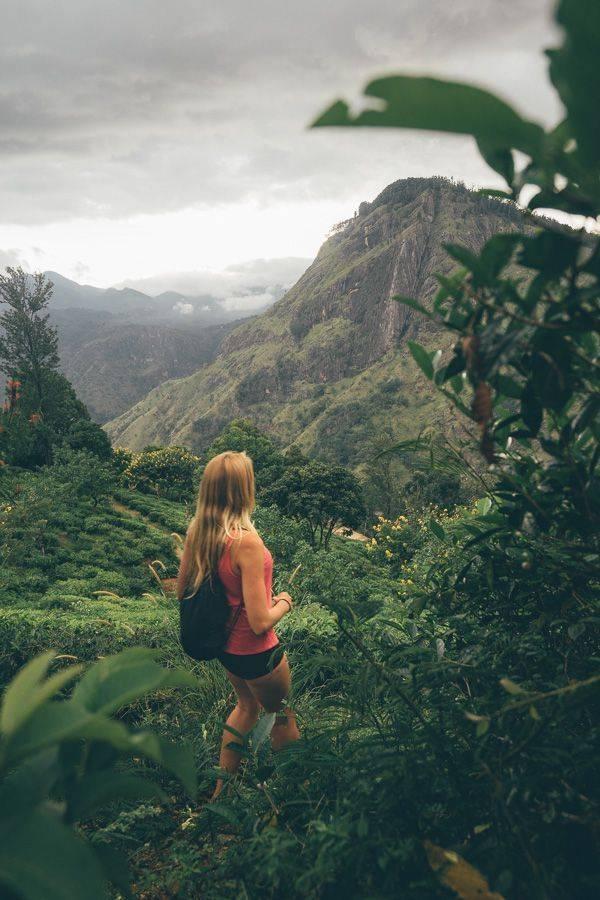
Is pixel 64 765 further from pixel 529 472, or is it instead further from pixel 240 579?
pixel 240 579

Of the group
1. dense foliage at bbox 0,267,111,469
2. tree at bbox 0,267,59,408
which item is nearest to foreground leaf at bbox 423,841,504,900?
dense foliage at bbox 0,267,111,469

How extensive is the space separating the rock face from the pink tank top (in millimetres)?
76209

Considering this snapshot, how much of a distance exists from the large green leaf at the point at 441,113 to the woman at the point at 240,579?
1768mm

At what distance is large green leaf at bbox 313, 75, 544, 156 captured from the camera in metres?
0.47

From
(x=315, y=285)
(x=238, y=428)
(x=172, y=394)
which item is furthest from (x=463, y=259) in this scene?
(x=315, y=285)

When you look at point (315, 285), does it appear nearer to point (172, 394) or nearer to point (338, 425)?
point (172, 394)

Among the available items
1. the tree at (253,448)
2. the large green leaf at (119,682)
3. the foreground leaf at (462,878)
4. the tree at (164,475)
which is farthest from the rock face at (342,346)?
the large green leaf at (119,682)

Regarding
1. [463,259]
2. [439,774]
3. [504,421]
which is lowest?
[439,774]

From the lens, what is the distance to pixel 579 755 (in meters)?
0.90

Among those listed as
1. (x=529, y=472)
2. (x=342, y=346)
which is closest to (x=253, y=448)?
(x=529, y=472)

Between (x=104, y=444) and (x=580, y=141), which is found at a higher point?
(x=580, y=141)

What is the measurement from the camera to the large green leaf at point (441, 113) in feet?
1.55

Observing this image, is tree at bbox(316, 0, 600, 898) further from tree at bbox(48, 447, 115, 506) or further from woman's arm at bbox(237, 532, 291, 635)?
tree at bbox(48, 447, 115, 506)

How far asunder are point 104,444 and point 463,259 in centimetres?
2394
